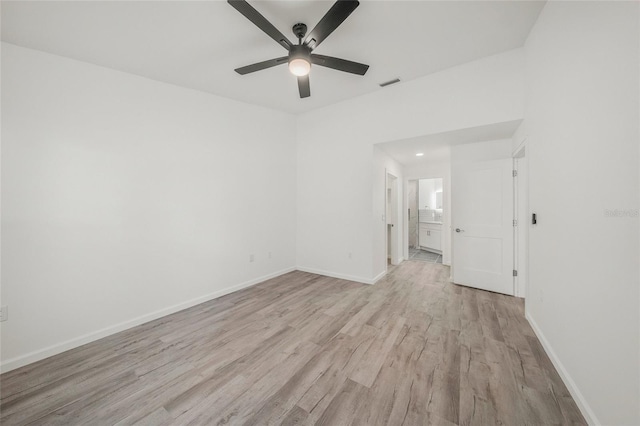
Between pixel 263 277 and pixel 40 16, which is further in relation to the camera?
pixel 263 277

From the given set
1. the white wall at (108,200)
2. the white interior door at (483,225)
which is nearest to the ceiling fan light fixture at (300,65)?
the white wall at (108,200)

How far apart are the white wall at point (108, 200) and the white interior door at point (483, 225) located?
3595 mm

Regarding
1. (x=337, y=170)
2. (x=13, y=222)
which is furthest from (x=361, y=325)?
(x=13, y=222)

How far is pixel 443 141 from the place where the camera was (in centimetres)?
354

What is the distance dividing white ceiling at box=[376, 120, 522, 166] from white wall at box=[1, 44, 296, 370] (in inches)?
105

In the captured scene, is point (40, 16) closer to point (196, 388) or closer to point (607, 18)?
point (196, 388)

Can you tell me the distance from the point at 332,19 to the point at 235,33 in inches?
44.1

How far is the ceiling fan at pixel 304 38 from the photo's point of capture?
161 cm

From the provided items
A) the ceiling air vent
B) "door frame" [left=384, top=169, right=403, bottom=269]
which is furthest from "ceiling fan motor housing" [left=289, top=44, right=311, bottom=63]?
"door frame" [left=384, top=169, right=403, bottom=269]

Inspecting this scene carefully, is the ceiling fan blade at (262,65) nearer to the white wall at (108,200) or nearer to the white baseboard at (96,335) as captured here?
the white wall at (108,200)

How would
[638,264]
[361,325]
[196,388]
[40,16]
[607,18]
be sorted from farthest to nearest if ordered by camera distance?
[361,325] < [40,16] < [196,388] < [607,18] < [638,264]

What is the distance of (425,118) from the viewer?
321cm

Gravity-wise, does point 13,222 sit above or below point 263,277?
above

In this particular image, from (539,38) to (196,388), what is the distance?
4225mm
